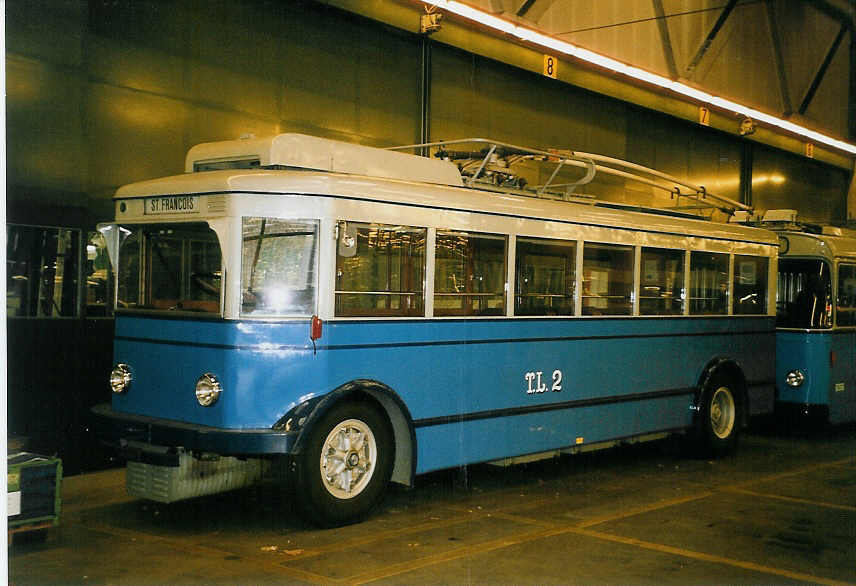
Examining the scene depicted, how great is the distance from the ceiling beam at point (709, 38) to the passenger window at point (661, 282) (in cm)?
→ 877

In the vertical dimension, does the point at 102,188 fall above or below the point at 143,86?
below

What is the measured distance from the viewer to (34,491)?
6.93 metres

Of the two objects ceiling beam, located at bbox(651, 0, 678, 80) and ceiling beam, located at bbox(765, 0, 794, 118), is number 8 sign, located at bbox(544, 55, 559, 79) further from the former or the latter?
ceiling beam, located at bbox(765, 0, 794, 118)

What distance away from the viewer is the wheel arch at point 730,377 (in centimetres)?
1077

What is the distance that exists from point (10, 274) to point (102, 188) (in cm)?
133

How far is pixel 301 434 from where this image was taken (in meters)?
6.96

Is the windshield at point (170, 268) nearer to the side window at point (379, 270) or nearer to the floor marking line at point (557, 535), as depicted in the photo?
the side window at point (379, 270)

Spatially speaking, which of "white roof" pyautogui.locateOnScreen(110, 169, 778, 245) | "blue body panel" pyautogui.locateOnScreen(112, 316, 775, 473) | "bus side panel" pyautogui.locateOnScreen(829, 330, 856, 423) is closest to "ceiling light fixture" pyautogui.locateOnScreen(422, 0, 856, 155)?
"white roof" pyautogui.locateOnScreen(110, 169, 778, 245)

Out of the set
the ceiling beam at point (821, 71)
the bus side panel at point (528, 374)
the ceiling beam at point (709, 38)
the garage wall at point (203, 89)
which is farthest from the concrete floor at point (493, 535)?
the ceiling beam at point (821, 71)

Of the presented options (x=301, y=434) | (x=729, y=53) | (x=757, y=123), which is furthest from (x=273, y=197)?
(x=757, y=123)

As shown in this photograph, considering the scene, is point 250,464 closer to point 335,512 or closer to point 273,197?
point 335,512

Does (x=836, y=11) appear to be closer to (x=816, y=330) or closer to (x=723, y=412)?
(x=816, y=330)

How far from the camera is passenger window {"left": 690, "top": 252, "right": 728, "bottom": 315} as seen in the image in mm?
10688

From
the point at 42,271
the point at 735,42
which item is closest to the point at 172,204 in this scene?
the point at 42,271
